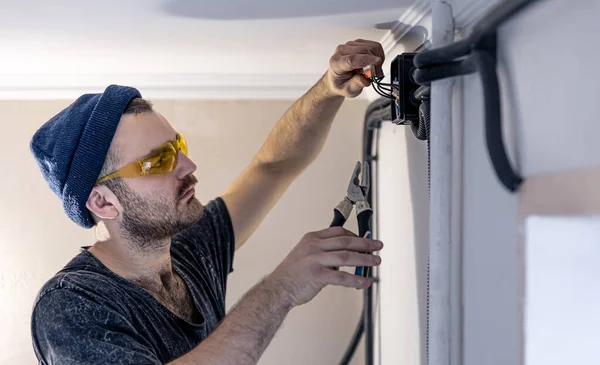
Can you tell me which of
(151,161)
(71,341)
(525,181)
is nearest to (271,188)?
(151,161)

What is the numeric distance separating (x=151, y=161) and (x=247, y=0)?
1.50 feet

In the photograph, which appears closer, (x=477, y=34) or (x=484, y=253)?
(x=477, y=34)

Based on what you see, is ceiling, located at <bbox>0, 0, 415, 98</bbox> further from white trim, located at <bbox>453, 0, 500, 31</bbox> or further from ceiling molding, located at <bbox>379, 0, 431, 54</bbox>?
white trim, located at <bbox>453, 0, 500, 31</bbox>

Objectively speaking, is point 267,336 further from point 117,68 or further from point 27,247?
point 27,247

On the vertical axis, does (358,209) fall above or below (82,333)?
above

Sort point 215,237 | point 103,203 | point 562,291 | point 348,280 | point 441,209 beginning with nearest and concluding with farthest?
point 562,291
point 441,209
point 348,280
point 103,203
point 215,237

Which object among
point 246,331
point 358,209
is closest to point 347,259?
point 358,209

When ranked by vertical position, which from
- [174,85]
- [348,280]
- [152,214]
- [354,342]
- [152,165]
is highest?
[174,85]

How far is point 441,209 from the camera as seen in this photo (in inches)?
41.5

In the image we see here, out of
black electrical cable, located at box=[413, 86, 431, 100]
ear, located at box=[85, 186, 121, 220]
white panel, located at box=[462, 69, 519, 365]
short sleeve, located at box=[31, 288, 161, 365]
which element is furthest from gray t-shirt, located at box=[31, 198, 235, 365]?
black electrical cable, located at box=[413, 86, 431, 100]

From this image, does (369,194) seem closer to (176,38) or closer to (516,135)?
(176,38)

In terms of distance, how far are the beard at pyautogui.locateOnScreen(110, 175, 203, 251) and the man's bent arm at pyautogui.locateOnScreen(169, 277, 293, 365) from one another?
12.2 inches

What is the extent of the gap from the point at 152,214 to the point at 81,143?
0.24m

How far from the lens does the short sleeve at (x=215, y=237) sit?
5.80 feet
